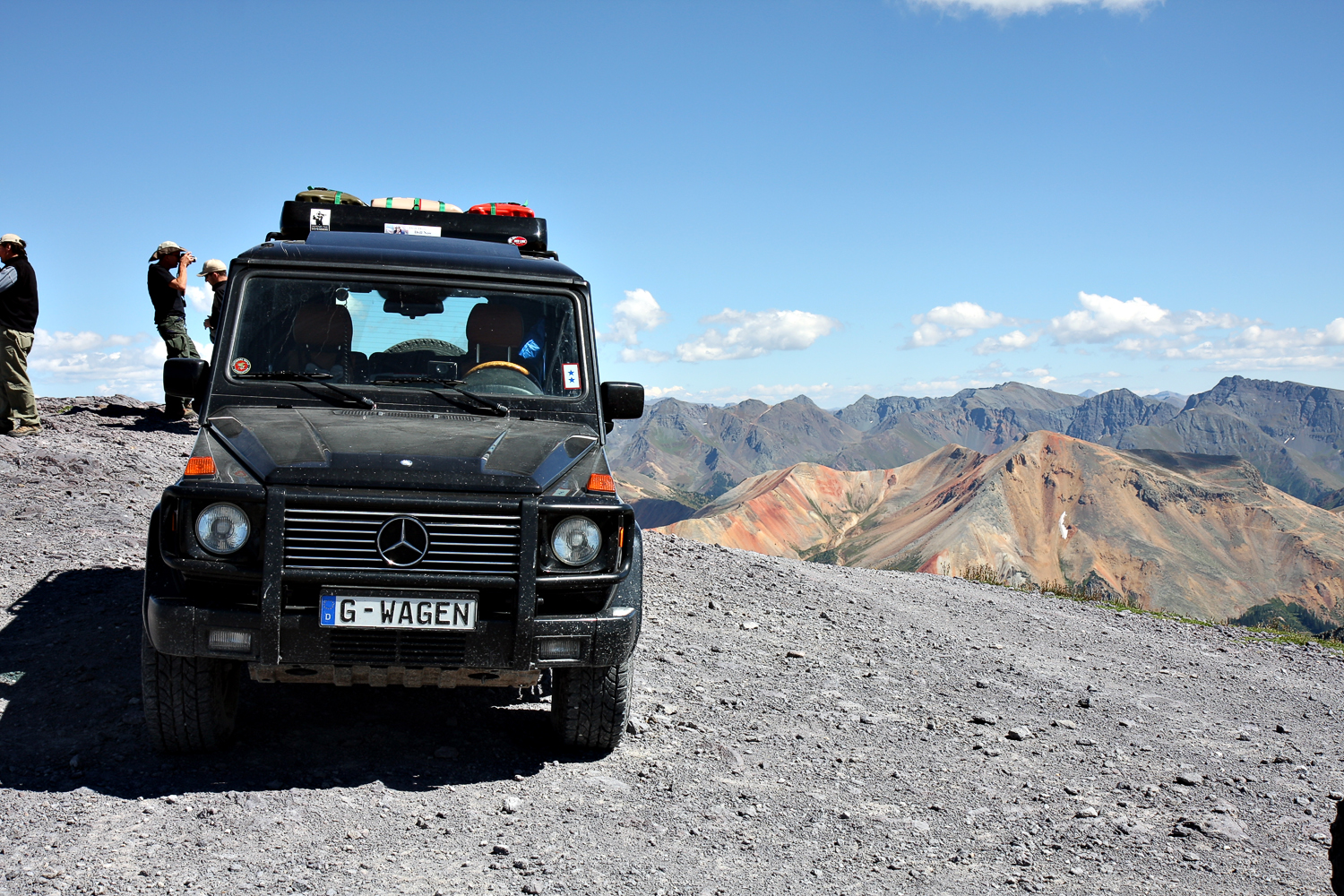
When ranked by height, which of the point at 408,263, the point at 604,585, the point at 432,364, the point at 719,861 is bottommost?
the point at 719,861

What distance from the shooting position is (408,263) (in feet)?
16.5

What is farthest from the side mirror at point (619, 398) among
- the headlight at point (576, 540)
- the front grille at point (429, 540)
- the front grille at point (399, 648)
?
the front grille at point (399, 648)

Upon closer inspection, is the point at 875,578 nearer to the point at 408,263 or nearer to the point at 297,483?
the point at 408,263

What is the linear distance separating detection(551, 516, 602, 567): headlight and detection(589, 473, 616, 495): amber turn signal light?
158 mm

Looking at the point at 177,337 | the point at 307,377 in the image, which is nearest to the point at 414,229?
the point at 307,377

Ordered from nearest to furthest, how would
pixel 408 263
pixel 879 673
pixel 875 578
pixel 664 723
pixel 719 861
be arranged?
1. pixel 719 861
2. pixel 408 263
3. pixel 664 723
4. pixel 879 673
5. pixel 875 578

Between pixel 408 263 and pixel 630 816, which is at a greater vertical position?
pixel 408 263

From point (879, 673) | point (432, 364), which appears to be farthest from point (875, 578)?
point (432, 364)

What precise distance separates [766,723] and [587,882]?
231 cm

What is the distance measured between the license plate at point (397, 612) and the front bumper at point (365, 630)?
41mm

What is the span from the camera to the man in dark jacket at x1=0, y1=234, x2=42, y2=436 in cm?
1041

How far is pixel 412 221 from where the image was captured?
22.1ft

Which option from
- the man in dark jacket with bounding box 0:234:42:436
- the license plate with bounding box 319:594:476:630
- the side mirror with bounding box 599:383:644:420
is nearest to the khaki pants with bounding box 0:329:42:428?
the man in dark jacket with bounding box 0:234:42:436

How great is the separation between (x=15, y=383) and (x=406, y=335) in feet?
27.7
